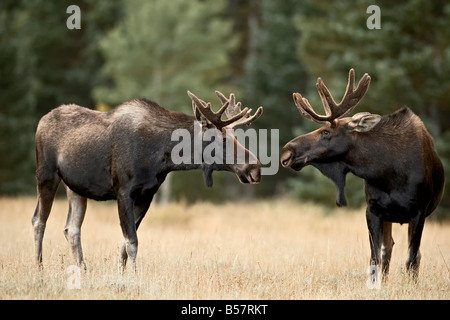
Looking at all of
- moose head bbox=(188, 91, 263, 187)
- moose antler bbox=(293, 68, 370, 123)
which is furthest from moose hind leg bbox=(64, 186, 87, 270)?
moose antler bbox=(293, 68, 370, 123)

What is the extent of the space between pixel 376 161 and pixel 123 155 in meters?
3.27

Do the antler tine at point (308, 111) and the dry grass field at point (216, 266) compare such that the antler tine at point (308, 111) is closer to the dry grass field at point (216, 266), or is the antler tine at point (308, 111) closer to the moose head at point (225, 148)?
the moose head at point (225, 148)

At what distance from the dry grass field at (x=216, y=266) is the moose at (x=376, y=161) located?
0.75 m

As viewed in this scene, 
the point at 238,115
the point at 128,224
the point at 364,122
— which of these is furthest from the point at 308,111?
the point at 128,224

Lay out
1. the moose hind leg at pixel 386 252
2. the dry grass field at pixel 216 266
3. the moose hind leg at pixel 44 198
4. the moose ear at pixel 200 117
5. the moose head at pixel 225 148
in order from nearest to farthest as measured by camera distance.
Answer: the dry grass field at pixel 216 266 → the moose head at pixel 225 148 → the moose ear at pixel 200 117 → the moose hind leg at pixel 386 252 → the moose hind leg at pixel 44 198

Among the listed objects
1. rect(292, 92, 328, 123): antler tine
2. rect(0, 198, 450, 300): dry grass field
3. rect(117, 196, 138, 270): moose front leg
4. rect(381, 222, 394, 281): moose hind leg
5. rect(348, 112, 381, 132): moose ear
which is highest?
rect(292, 92, 328, 123): antler tine

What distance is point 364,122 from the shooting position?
8906 millimetres

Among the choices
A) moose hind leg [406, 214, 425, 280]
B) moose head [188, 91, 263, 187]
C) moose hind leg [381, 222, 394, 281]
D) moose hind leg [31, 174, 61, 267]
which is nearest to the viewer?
→ moose hind leg [406, 214, 425, 280]

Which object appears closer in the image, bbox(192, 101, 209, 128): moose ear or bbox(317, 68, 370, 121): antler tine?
bbox(317, 68, 370, 121): antler tine

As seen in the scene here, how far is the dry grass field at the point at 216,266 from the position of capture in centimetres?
791

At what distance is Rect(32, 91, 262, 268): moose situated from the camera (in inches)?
354

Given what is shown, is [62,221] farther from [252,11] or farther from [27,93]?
[252,11]

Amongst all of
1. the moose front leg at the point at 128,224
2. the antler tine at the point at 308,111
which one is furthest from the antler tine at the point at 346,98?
the moose front leg at the point at 128,224

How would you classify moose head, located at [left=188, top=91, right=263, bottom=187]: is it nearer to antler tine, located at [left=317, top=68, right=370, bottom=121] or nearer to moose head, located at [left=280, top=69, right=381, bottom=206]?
moose head, located at [left=280, top=69, right=381, bottom=206]
